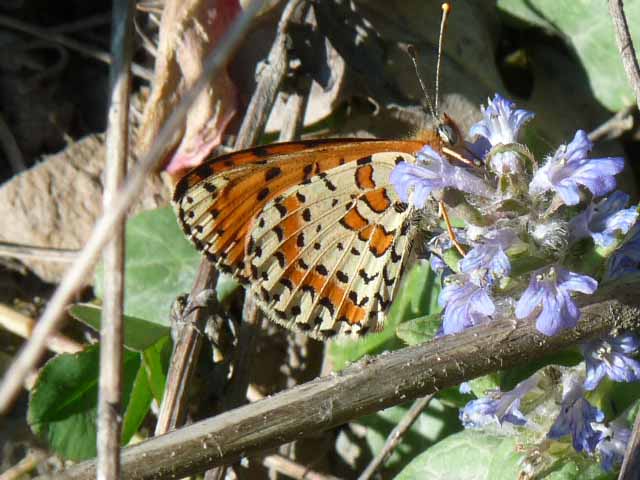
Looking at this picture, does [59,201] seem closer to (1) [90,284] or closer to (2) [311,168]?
(1) [90,284]

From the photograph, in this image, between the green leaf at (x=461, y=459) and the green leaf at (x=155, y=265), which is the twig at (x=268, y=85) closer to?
the green leaf at (x=155, y=265)

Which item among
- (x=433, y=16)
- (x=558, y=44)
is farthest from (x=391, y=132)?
(x=558, y=44)

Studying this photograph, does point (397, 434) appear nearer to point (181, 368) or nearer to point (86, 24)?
point (181, 368)

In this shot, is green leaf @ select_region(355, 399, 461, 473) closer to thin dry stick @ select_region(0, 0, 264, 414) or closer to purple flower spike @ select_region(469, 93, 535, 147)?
purple flower spike @ select_region(469, 93, 535, 147)

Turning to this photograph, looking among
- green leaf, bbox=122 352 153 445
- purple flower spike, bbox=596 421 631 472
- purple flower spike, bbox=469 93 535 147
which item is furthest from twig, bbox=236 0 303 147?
purple flower spike, bbox=596 421 631 472

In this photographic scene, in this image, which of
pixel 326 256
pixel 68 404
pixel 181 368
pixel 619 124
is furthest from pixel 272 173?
pixel 619 124

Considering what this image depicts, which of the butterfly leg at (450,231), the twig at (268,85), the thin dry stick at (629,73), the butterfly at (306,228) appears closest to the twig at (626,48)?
the thin dry stick at (629,73)
